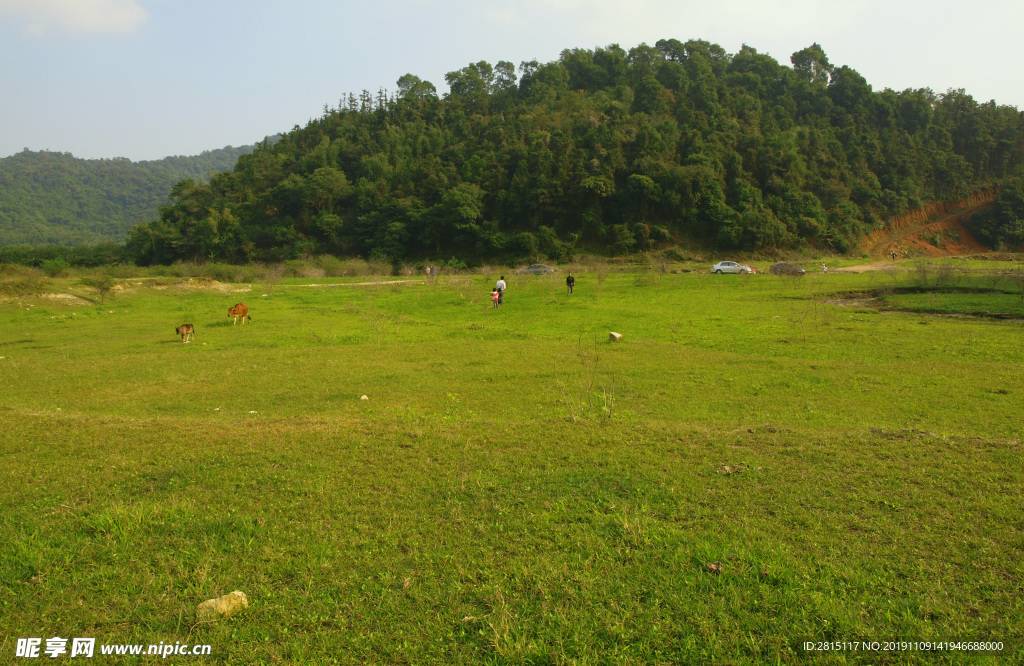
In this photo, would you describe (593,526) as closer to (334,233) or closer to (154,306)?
(154,306)

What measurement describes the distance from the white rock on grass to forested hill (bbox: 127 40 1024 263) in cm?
5341

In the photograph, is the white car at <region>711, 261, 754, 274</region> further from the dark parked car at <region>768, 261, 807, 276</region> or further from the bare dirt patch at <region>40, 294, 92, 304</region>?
the bare dirt patch at <region>40, 294, 92, 304</region>

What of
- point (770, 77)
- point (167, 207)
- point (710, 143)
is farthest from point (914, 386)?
point (770, 77)

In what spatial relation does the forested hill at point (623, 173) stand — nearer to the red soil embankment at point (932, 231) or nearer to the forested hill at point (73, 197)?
the red soil embankment at point (932, 231)

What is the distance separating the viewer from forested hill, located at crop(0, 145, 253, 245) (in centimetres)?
10434

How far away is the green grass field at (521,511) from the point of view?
3064mm

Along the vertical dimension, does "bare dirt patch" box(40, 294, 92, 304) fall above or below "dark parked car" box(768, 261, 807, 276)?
below

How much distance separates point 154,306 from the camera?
25.2 m

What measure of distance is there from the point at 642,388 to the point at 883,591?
18.8 ft

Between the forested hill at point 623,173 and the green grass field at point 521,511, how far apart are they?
48425 mm

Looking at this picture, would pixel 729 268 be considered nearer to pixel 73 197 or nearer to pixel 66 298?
pixel 66 298

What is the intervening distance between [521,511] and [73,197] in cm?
16349

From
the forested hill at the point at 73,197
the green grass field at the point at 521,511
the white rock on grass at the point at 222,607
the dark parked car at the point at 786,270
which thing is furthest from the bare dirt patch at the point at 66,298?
the forested hill at the point at 73,197

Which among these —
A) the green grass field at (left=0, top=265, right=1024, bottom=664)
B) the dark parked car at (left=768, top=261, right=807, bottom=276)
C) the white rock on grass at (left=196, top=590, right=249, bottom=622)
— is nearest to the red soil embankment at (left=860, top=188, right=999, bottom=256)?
the dark parked car at (left=768, top=261, right=807, bottom=276)
